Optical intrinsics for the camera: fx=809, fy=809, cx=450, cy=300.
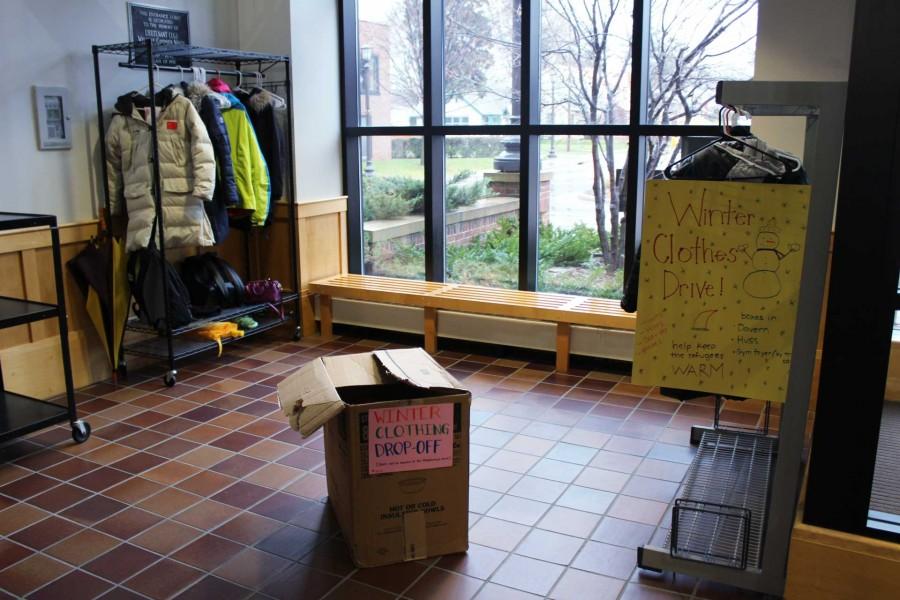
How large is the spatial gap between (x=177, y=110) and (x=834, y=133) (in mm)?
3328

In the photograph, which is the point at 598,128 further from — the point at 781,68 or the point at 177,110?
the point at 177,110

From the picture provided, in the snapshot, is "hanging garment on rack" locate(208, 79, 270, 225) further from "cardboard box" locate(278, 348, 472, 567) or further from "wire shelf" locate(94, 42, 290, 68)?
"cardboard box" locate(278, 348, 472, 567)

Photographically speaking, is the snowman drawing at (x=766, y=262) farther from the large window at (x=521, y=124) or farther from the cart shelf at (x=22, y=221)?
the cart shelf at (x=22, y=221)

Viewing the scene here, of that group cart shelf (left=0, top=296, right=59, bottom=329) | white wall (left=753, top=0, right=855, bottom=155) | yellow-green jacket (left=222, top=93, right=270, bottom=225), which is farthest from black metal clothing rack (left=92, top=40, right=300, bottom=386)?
white wall (left=753, top=0, right=855, bottom=155)

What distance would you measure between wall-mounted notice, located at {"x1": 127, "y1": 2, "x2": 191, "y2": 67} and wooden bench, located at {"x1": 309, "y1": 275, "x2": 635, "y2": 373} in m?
1.66

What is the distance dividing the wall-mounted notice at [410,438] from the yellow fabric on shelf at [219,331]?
2.41 metres

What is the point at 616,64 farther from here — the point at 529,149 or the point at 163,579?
the point at 163,579

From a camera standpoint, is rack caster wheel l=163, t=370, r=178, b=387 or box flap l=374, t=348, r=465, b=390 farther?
rack caster wheel l=163, t=370, r=178, b=387

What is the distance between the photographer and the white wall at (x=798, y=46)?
144 inches

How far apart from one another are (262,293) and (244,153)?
0.86 m

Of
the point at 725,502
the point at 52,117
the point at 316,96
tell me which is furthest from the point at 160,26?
the point at 725,502

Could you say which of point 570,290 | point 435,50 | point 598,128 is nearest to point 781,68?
point 598,128

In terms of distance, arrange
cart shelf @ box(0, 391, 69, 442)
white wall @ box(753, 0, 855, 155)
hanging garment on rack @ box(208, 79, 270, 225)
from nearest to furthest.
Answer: cart shelf @ box(0, 391, 69, 442) < white wall @ box(753, 0, 855, 155) < hanging garment on rack @ box(208, 79, 270, 225)

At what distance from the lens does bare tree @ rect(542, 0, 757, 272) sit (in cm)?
440
